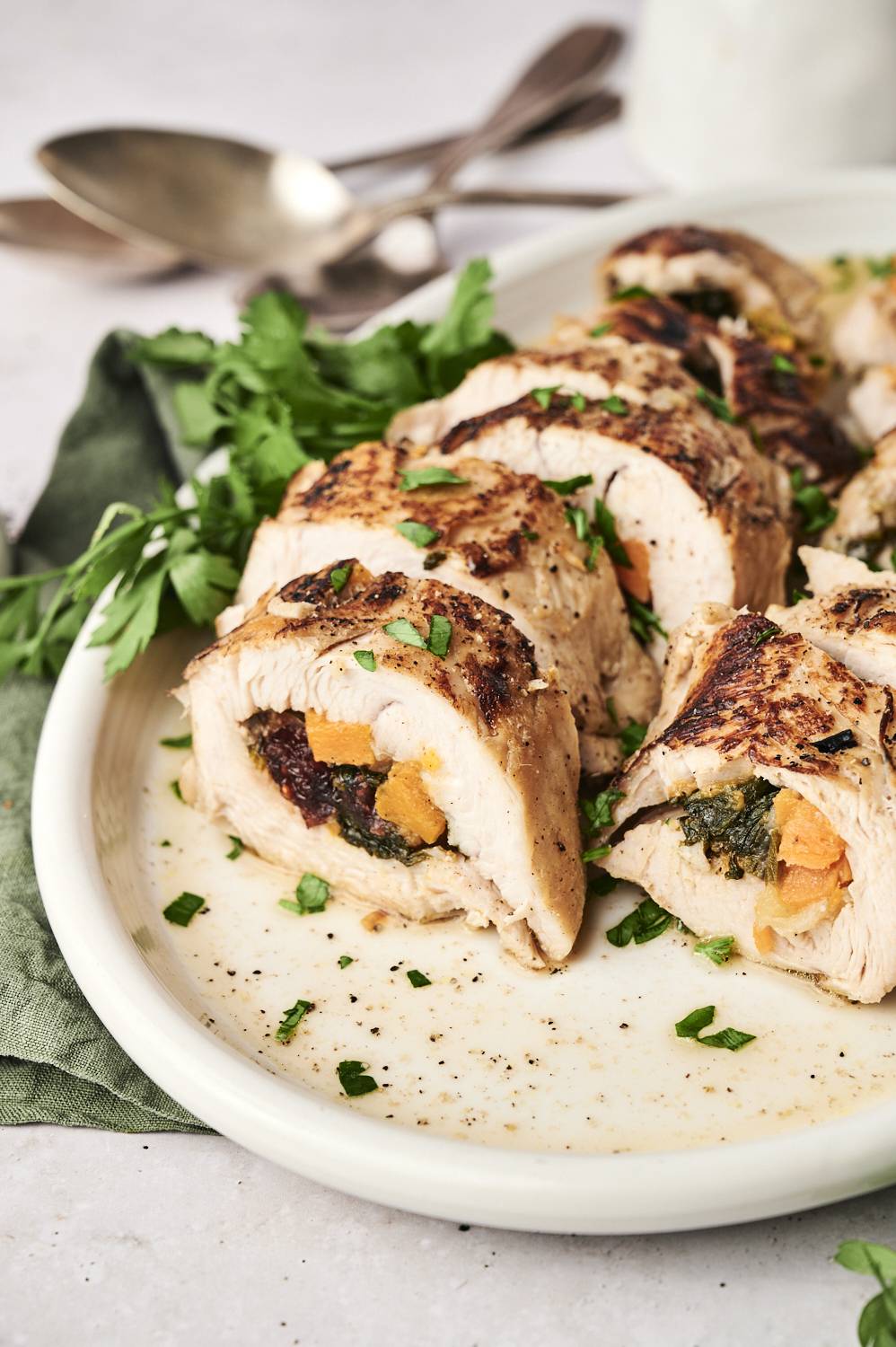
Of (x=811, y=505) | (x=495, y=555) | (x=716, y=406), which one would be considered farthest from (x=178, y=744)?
(x=811, y=505)

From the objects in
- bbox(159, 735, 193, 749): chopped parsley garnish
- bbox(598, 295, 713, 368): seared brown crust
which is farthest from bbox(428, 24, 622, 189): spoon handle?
bbox(159, 735, 193, 749): chopped parsley garnish

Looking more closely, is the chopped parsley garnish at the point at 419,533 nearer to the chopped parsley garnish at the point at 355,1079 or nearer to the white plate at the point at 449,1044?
the white plate at the point at 449,1044

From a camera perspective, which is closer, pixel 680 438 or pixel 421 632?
pixel 421 632

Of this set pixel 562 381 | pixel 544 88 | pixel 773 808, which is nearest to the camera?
pixel 773 808

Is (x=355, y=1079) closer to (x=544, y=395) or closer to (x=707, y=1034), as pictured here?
(x=707, y=1034)

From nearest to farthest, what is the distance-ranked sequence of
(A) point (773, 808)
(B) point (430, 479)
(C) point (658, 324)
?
(A) point (773, 808)
(B) point (430, 479)
(C) point (658, 324)

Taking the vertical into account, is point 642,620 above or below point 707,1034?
above
